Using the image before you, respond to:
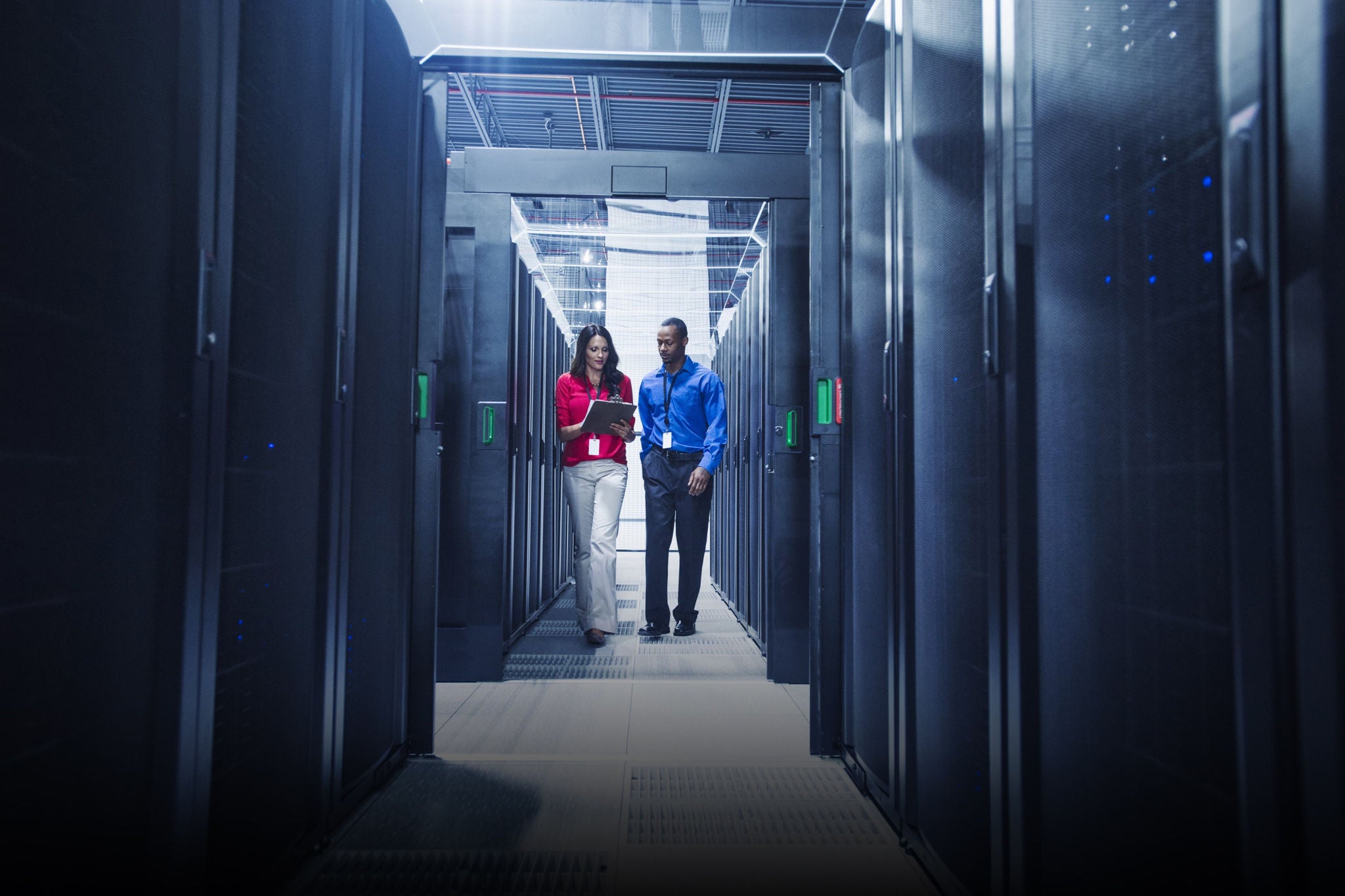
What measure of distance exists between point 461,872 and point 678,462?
3026 millimetres

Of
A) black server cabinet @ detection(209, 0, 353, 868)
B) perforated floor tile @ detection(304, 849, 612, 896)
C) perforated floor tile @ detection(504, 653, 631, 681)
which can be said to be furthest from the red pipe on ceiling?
perforated floor tile @ detection(304, 849, 612, 896)

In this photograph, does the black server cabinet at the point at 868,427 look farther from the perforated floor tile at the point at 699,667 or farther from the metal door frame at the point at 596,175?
the perforated floor tile at the point at 699,667

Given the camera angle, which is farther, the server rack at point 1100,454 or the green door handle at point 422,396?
the green door handle at point 422,396

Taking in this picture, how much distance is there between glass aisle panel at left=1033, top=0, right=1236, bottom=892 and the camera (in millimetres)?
957

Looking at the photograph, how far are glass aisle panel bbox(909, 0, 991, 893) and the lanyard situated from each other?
8.92ft

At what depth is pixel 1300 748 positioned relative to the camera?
820mm

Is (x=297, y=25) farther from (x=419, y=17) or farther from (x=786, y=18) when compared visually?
(x=786, y=18)

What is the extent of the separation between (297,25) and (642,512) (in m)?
12.0

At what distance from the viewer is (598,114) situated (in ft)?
21.4

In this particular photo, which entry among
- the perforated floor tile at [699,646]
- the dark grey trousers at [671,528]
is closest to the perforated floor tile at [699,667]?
the perforated floor tile at [699,646]

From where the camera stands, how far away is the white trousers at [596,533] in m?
4.29

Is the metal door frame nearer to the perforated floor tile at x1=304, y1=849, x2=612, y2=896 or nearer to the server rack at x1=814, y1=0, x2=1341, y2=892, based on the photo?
the server rack at x1=814, y1=0, x2=1341, y2=892

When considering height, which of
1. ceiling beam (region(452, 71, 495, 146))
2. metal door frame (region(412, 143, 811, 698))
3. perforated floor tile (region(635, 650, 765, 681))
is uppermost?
ceiling beam (region(452, 71, 495, 146))

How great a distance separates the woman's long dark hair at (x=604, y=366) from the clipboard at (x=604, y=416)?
21 cm
